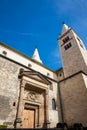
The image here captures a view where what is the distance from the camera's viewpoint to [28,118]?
1135 cm

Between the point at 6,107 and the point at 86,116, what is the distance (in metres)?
7.75

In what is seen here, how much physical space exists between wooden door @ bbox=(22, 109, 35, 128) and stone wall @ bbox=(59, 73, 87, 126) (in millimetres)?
4145

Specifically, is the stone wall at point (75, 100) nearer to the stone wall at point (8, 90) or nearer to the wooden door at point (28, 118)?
the wooden door at point (28, 118)

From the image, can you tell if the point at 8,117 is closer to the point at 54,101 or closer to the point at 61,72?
the point at 54,101

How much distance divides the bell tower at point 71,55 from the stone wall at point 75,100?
4364mm

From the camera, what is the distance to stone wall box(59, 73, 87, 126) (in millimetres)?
11870

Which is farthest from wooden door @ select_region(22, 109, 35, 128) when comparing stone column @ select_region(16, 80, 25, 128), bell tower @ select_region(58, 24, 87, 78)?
bell tower @ select_region(58, 24, 87, 78)

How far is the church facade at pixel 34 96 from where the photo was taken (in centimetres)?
1004

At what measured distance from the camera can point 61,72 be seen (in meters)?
20.9

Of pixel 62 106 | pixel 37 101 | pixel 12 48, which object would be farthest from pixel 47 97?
pixel 12 48

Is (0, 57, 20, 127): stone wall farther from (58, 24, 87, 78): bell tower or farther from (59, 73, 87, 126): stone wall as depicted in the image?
(58, 24, 87, 78): bell tower

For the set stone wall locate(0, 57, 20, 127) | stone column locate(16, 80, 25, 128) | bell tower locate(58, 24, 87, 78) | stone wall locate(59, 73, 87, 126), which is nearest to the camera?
stone wall locate(0, 57, 20, 127)

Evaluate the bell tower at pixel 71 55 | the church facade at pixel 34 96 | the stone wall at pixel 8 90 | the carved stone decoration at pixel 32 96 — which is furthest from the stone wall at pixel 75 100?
the stone wall at pixel 8 90

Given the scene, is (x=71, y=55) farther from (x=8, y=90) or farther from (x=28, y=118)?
(x=8, y=90)
